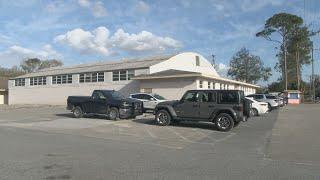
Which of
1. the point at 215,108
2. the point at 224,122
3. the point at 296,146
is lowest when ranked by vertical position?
the point at 296,146

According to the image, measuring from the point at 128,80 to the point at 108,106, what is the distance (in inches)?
783

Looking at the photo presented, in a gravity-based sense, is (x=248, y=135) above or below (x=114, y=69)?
below

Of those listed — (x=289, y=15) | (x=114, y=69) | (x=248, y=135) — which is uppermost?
(x=289, y=15)

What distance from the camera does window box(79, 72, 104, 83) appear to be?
160 ft

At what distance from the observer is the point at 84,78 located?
50.9 meters

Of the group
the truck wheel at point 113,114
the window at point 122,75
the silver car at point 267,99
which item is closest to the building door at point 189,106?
the truck wheel at point 113,114

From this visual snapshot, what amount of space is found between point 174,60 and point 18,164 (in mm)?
39970

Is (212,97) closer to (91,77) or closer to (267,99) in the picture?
(267,99)

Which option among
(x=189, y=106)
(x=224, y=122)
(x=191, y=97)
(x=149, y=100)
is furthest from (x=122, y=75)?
(x=224, y=122)

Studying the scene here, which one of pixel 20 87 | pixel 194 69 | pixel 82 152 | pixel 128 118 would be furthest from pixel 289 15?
pixel 82 152

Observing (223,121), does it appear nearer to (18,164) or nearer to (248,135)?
(248,135)

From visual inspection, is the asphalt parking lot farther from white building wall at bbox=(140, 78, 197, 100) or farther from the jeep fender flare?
white building wall at bbox=(140, 78, 197, 100)

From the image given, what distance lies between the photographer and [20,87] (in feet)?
204

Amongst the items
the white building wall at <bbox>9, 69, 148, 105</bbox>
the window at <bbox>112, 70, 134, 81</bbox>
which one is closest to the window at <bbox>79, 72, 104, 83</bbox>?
the white building wall at <bbox>9, 69, 148, 105</bbox>
